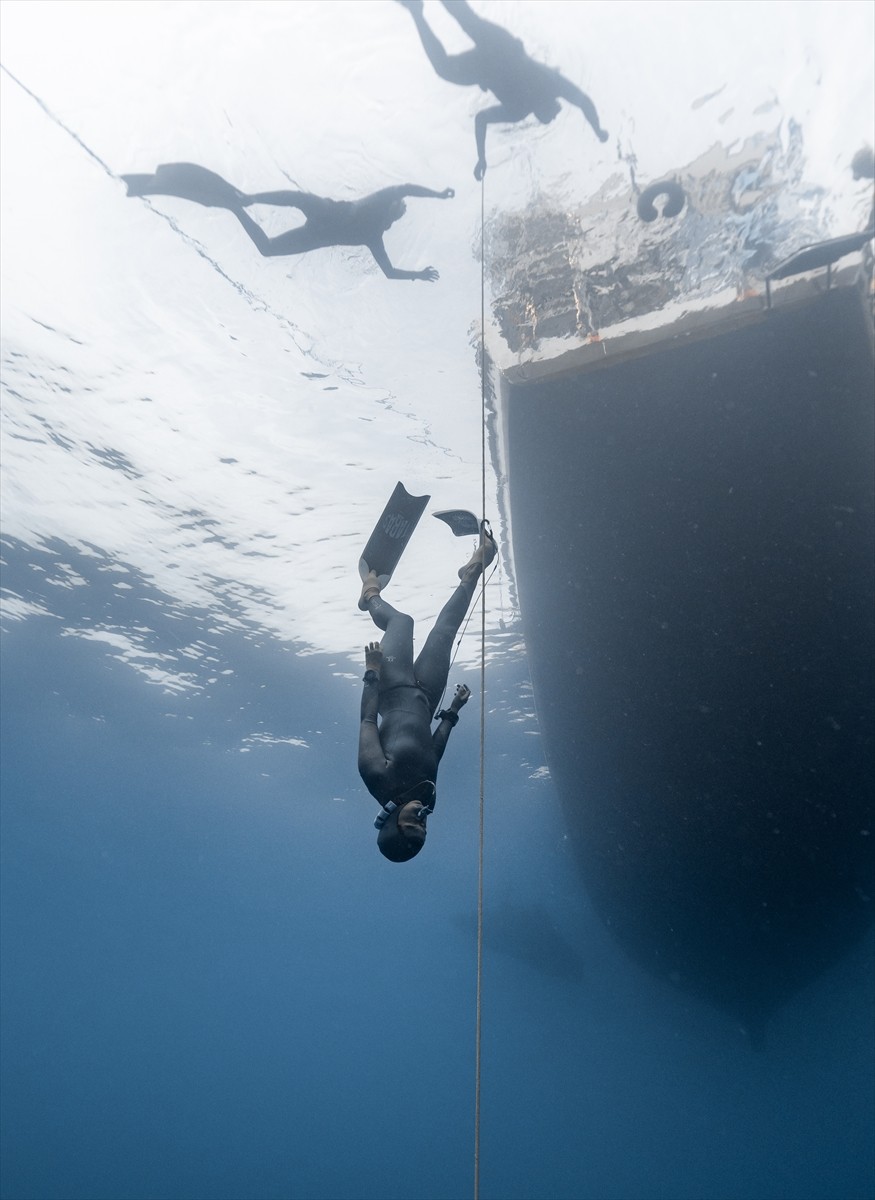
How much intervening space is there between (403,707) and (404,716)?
13cm

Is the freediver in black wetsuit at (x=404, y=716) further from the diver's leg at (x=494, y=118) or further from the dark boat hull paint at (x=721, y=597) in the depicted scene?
the diver's leg at (x=494, y=118)

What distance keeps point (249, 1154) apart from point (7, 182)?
98.7 metres

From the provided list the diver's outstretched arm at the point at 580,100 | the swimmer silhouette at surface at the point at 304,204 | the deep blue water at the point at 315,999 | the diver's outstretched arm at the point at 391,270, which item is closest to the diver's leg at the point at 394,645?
the diver's outstretched arm at the point at 391,270

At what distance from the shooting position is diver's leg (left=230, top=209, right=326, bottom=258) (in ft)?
23.2

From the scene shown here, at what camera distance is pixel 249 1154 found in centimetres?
7131

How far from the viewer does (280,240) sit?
283 inches

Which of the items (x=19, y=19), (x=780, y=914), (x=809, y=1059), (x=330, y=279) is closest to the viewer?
(x=19, y=19)

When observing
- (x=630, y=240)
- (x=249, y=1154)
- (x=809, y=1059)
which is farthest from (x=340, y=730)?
(x=249, y=1154)

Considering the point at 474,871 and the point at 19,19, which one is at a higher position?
the point at 19,19

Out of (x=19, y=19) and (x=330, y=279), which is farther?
(x=330, y=279)

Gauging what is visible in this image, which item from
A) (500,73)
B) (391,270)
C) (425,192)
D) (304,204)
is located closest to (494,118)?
(500,73)

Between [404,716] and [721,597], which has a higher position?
[721,597]

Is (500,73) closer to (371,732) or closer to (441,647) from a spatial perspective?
(441,647)

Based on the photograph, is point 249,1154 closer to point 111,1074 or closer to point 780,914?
point 111,1074
